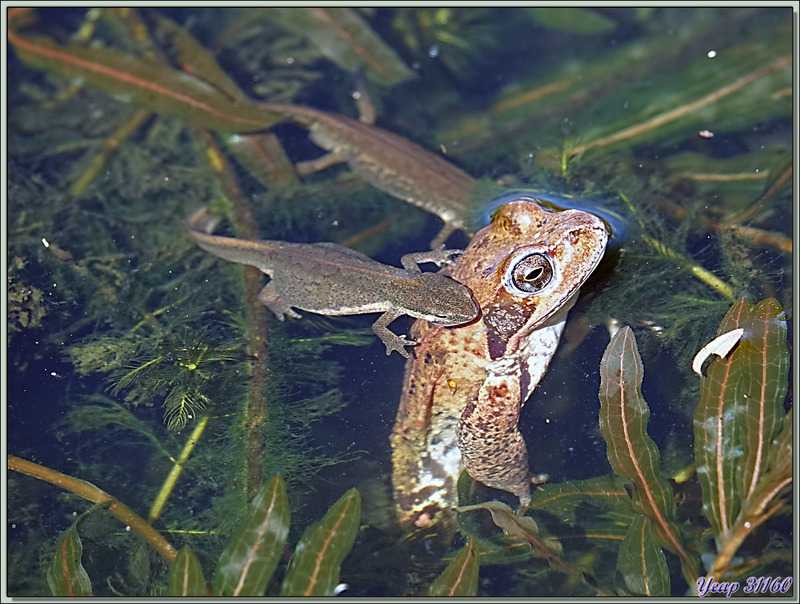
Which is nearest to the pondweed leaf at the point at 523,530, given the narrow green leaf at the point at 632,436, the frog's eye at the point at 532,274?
the narrow green leaf at the point at 632,436

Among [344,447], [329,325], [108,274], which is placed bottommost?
[344,447]

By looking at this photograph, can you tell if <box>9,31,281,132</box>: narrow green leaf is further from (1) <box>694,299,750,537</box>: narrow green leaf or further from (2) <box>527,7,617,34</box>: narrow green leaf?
(1) <box>694,299,750,537</box>: narrow green leaf

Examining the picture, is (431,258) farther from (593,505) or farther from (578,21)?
(578,21)

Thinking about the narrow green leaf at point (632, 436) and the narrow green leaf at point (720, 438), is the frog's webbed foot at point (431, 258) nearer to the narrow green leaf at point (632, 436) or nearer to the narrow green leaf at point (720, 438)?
the narrow green leaf at point (632, 436)

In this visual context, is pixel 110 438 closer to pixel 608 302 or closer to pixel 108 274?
pixel 108 274

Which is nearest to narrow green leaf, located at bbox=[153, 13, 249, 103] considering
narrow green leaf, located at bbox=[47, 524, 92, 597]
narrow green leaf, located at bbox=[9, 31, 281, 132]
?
narrow green leaf, located at bbox=[9, 31, 281, 132]

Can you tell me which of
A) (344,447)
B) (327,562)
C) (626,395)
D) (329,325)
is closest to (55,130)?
(329,325)
